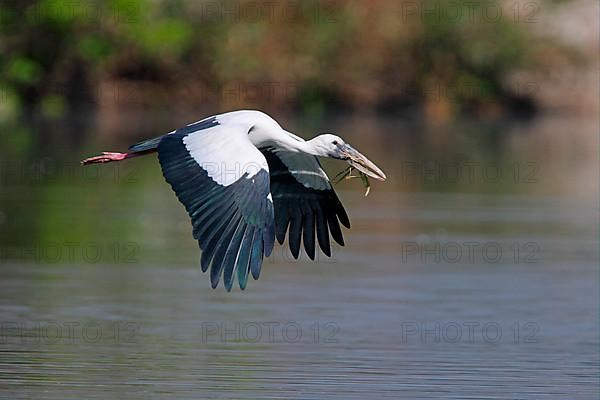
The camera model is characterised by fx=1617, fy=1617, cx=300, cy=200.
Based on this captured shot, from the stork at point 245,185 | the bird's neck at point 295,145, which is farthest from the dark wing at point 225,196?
the bird's neck at point 295,145

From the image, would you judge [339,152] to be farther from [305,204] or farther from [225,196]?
[225,196]

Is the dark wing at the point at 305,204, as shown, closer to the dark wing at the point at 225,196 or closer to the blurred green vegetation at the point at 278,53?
the dark wing at the point at 225,196

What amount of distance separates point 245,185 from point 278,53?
3962 centimetres

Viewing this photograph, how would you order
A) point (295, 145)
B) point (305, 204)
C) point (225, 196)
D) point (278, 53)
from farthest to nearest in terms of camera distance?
point (278, 53)
point (305, 204)
point (295, 145)
point (225, 196)

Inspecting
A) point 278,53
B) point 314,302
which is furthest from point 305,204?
point 278,53

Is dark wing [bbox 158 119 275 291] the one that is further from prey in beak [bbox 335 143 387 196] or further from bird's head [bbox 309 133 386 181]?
prey in beak [bbox 335 143 387 196]

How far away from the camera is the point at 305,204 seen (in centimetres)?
1061

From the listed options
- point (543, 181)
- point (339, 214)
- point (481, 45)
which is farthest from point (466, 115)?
point (339, 214)

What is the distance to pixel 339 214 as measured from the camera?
1061 cm

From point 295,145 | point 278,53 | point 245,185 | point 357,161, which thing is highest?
point 278,53

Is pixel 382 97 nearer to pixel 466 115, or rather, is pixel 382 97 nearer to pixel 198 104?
pixel 466 115

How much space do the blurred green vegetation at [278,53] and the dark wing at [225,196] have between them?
3195 cm

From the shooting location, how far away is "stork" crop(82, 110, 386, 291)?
352 inches

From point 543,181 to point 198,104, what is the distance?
76.7 ft
